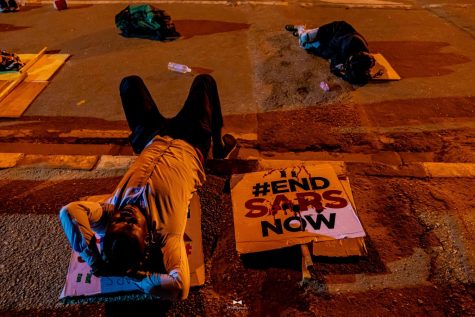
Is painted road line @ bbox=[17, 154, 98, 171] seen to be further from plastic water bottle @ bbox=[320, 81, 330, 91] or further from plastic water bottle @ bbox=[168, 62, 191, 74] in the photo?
plastic water bottle @ bbox=[320, 81, 330, 91]

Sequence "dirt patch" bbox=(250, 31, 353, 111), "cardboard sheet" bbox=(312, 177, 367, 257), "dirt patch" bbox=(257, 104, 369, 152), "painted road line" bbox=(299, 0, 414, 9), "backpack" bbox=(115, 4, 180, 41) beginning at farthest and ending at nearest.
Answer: "painted road line" bbox=(299, 0, 414, 9), "backpack" bbox=(115, 4, 180, 41), "dirt patch" bbox=(250, 31, 353, 111), "dirt patch" bbox=(257, 104, 369, 152), "cardboard sheet" bbox=(312, 177, 367, 257)

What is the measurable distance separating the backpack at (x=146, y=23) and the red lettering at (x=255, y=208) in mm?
4063

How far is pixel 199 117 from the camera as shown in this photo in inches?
125

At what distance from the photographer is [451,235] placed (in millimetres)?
2857

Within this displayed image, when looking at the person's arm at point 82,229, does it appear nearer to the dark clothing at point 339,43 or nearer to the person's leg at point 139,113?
the person's leg at point 139,113

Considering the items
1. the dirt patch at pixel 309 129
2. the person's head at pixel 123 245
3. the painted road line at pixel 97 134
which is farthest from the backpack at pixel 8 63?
the person's head at pixel 123 245

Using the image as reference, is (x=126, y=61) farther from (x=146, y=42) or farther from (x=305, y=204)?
(x=305, y=204)

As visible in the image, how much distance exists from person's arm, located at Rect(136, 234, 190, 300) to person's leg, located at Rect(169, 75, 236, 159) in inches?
38.8

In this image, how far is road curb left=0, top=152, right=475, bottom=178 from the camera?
11.3 ft

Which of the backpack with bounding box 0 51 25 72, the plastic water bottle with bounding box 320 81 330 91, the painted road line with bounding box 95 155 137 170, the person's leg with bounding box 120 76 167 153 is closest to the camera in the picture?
the person's leg with bounding box 120 76 167 153

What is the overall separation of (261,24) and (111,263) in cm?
551

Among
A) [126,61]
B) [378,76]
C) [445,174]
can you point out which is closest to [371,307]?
[445,174]

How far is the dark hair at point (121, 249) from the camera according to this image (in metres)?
1.94

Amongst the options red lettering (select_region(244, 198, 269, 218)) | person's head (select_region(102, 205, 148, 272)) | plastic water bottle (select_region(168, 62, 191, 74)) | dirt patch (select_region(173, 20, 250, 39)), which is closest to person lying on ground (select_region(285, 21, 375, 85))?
dirt patch (select_region(173, 20, 250, 39))
